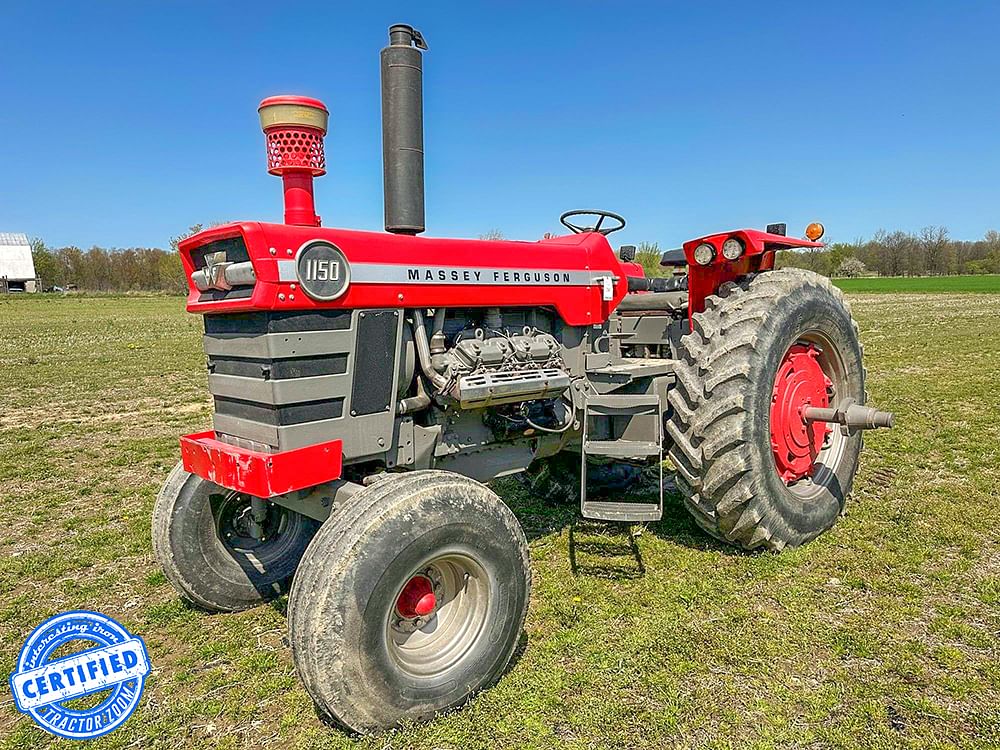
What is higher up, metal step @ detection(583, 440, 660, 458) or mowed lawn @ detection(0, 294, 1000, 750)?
metal step @ detection(583, 440, 660, 458)

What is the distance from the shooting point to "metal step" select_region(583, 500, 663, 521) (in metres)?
3.56

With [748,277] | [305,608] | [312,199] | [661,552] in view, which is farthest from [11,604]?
[748,277]

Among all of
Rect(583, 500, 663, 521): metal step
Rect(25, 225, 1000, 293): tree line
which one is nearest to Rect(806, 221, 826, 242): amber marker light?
Rect(583, 500, 663, 521): metal step

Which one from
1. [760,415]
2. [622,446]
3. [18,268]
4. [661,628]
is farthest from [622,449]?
[18,268]

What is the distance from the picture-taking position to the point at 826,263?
56.0 meters

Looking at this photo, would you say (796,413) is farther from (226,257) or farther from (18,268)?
(18,268)

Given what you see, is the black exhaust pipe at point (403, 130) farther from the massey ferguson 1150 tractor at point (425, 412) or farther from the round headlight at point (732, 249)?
Answer: the round headlight at point (732, 249)

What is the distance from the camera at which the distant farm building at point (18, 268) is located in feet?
230

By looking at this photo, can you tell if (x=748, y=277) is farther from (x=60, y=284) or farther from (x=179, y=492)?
(x=60, y=284)

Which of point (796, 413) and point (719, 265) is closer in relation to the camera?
point (796, 413)

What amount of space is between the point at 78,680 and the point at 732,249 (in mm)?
4134

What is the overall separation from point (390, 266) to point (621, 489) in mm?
2812

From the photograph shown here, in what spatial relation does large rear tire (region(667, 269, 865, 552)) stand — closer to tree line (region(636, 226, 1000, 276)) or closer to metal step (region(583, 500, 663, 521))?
metal step (region(583, 500, 663, 521))

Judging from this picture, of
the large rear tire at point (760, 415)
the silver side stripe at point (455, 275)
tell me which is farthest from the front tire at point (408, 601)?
the large rear tire at point (760, 415)
